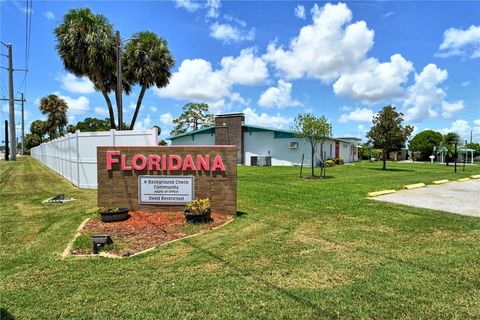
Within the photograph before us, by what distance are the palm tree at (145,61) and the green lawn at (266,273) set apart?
20367mm

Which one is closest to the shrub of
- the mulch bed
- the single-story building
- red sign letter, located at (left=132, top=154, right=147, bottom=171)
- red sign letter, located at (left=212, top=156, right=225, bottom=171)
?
the mulch bed

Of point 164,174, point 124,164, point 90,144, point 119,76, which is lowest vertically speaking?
point 164,174

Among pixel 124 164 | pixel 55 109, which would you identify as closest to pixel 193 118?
pixel 55 109

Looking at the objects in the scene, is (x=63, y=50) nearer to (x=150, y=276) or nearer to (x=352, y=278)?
(x=150, y=276)

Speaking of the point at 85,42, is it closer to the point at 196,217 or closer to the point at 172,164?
the point at 172,164

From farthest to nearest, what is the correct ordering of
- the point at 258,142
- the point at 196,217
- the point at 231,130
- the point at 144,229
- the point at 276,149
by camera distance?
the point at 231,130 → the point at 258,142 → the point at 276,149 → the point at 196,217 → the point at 144,229

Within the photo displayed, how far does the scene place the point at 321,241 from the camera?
18.2 ft

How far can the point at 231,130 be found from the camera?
31.2m

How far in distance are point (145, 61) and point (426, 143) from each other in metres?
44.8

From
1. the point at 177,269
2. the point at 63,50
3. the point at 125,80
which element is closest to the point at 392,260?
the point at 177,269

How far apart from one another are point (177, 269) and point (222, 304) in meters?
1.17

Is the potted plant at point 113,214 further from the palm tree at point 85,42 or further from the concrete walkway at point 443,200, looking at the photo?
the palm tree at point 85,42

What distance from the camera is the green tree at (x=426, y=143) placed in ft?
166

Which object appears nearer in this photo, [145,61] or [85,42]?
[85,42]
